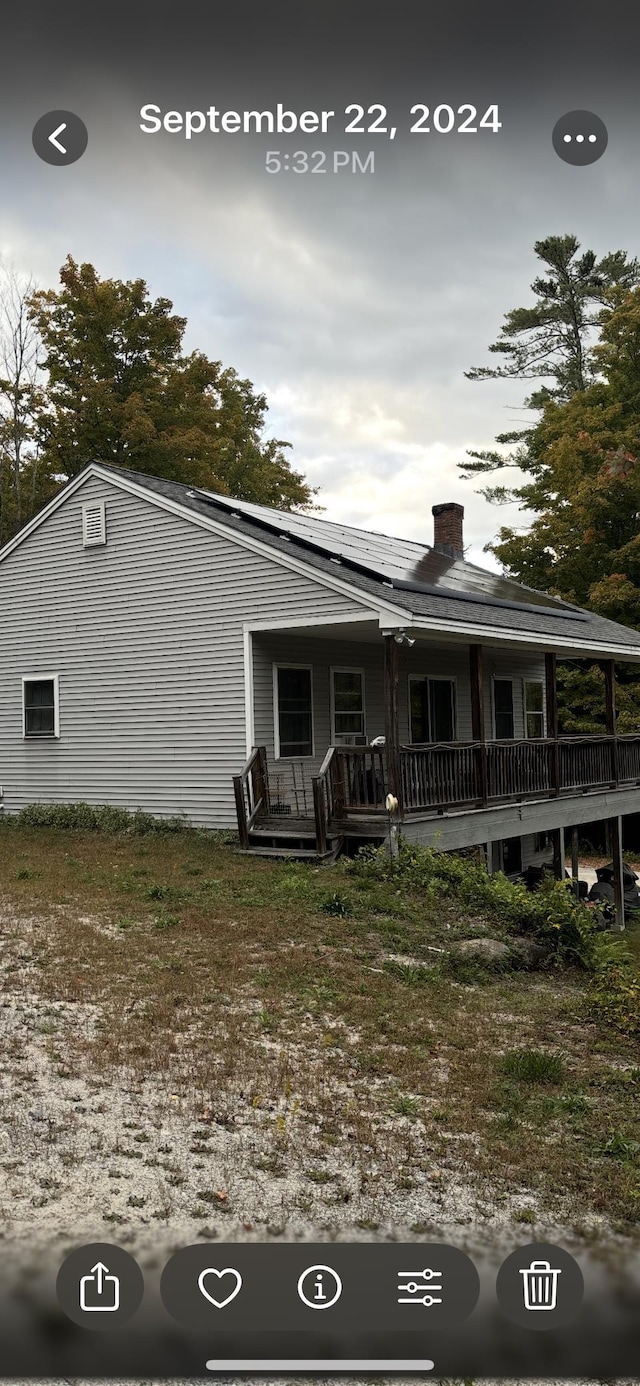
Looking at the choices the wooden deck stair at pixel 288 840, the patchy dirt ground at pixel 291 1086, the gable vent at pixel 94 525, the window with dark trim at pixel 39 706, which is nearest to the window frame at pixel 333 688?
the wooden deck stair at pixel 288 840

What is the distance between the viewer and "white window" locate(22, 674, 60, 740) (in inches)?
693

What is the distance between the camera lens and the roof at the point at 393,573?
13195mm

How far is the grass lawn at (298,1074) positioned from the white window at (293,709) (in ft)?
18.2

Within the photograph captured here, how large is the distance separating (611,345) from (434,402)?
93.9 ft

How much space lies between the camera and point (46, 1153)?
13.1 feet

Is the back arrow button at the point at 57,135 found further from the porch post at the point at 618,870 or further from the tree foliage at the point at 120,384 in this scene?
the tree foliage at the point at 120,384

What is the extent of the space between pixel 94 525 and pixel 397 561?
545cm

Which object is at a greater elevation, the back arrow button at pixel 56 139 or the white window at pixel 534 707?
the back arrow button at pixel 56 139

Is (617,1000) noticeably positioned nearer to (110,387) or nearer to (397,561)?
(397,561)

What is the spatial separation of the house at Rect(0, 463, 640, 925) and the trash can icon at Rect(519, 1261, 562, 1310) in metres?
10.3

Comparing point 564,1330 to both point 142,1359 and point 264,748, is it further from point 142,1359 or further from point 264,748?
point 264,748

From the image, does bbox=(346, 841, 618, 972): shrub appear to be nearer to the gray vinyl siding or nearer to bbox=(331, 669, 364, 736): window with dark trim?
the gray vinyl siding

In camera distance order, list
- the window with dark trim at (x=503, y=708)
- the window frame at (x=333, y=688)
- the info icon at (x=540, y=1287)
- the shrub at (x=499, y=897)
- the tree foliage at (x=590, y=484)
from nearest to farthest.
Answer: the info icon at (x=540, y=1287)
the shrub at (x=499, y=897)
the window frame at (x=333, y=688)
the window with dark trim at (x=503, y=708)
the tree foliage at (x=590, y=484)

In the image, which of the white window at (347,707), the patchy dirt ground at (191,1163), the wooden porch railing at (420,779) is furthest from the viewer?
the white window at (347,707)
